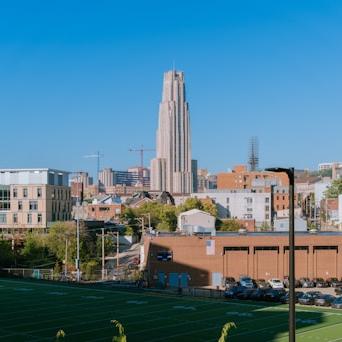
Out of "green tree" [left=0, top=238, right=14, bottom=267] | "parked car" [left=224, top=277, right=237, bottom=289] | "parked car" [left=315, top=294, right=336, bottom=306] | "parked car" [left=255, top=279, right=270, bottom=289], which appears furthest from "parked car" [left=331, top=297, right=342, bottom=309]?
"green tree" [left=0, top=238, right=14, bottom=267]

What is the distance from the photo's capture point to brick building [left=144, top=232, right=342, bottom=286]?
71.7 m

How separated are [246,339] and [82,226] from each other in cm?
Answer: 6462

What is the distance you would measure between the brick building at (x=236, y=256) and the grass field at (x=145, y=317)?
42.3ft

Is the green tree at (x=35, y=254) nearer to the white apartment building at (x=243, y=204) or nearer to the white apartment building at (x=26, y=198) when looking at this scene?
the white apartment building at (x=26, y=198)

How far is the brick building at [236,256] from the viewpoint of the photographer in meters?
71.7

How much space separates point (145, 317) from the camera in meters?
44.3

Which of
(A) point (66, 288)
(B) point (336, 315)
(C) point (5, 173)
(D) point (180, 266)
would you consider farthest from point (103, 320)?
(C) point (5, 173)

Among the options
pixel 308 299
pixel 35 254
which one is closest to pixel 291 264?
pixel 308 299

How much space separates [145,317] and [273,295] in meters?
13.0

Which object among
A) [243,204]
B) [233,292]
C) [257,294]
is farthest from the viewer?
[243,204]

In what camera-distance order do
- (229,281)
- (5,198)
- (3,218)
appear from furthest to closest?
(5,198) → (3,218) → (229,281)

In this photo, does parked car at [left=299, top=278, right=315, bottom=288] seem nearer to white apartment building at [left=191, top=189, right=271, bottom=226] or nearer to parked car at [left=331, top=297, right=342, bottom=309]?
parked car at [left=331, top=297, right=342, bottom=309]

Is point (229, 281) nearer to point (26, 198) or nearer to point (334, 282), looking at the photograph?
point (334, 282)

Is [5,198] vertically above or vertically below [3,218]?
above
